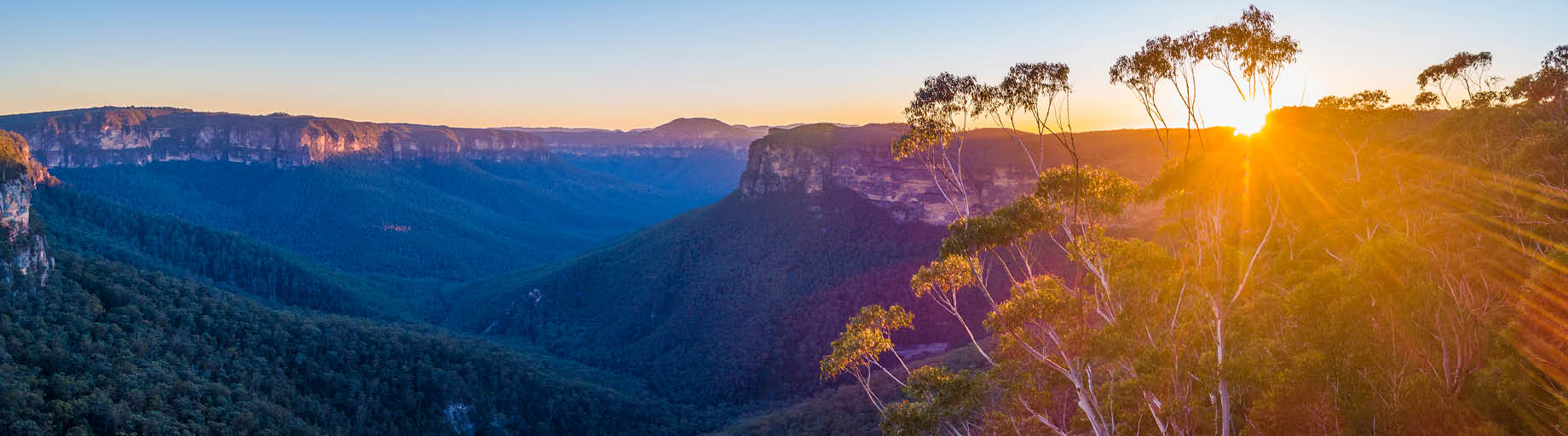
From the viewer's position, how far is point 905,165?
8825cm

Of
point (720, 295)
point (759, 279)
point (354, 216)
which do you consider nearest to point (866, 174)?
point (759, 279)

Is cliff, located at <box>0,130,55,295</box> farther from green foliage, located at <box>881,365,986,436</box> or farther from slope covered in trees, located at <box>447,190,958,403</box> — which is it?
green foliage, located at <box>881,365,986,436</box>

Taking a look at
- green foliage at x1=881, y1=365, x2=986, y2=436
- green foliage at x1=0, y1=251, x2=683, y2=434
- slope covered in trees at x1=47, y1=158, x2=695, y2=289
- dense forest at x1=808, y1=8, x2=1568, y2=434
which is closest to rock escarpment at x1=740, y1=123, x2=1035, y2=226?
green foliage at x1=0, y1=251, x2=683, y2=434

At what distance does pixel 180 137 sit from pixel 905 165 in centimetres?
17831

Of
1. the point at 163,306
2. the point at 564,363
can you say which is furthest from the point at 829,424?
the point at 163,306

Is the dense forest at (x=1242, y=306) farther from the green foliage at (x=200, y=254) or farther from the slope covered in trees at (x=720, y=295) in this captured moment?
the green foliage at (x=200, y=254)

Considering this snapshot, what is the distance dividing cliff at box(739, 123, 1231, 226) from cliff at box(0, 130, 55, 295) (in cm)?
6795

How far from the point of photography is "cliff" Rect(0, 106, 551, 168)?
462 feet

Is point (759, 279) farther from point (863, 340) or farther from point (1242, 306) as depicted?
point (1242, 306)

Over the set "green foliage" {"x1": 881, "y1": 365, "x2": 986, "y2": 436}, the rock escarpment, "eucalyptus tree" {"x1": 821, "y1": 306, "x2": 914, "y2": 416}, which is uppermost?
the rock escarpment

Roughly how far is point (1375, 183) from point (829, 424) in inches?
1154

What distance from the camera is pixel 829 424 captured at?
40.2 meters

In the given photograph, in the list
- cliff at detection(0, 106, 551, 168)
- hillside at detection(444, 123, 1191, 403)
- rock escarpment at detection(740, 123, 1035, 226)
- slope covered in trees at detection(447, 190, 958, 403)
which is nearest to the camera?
slope covered in trees at detection(447, 190, 958, 403)

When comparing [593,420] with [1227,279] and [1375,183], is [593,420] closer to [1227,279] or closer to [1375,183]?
[1227,279]
